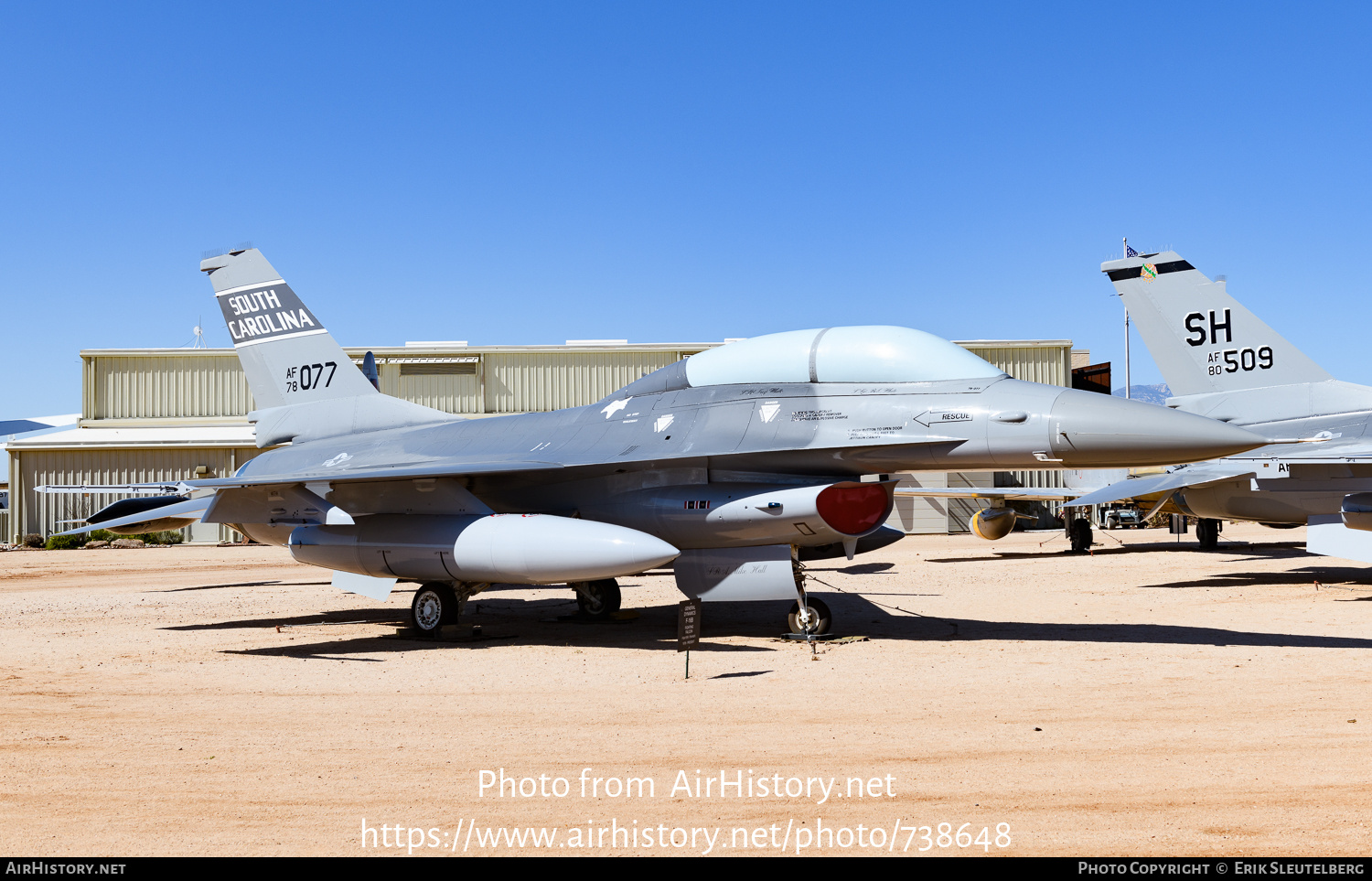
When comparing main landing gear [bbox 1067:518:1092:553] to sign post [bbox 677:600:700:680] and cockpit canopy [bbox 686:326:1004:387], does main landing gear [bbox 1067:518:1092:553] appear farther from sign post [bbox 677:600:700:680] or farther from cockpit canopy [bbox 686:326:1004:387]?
sign post [bbox 677:600:700:680]

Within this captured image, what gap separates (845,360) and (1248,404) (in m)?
10.4

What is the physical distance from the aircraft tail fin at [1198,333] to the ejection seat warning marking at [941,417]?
9.10 meters

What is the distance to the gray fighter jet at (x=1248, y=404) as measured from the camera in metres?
15.1

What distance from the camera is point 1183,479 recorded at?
16875 millimetres

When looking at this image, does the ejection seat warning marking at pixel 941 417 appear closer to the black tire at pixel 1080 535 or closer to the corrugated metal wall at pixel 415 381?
the black tire at pixel 1080 535

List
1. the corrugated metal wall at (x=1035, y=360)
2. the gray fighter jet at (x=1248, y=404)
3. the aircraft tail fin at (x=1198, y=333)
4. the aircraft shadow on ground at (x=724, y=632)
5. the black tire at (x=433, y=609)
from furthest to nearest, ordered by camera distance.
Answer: the corrugated metal wall at (x=1035, y=360) → the aircraft tail fin at (x=1198, y=333) → the gray fighter jet at (x=1248, y=404) → the black tire at (x=433, y=609) → the aircraft shadow on ground at (x=724, y=632)

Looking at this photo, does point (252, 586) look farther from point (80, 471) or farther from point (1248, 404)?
point (80, 471)

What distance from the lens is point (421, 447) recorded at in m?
12.6

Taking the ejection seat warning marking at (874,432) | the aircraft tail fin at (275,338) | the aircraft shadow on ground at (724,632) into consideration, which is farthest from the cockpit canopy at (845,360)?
the aircraft tail fin at (275,338)

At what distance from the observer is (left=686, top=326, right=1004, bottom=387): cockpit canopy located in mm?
9811

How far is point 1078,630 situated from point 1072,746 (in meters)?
5.30
